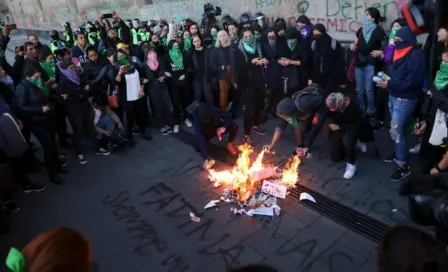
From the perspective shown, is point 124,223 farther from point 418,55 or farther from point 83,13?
point 83,13

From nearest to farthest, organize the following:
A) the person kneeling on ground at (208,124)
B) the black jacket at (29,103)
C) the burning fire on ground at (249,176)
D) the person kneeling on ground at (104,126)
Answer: the burning fire on ground at (249,176) → the black jacket at (29,103) → the person kneeling on ground at (208,124) → the person kneeling on ground at (104,126)

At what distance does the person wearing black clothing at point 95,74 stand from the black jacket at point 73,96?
30 centimetres

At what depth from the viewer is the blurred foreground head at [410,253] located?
1599mm

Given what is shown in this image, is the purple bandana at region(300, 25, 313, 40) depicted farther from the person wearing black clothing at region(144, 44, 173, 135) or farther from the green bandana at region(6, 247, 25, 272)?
the green bandana at region(6, 247, 25, 272)

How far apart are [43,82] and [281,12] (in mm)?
6149

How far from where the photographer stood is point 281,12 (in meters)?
9.23

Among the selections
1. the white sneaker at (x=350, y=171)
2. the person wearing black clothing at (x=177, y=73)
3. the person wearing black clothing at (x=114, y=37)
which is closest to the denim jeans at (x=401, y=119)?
the white sneaker at (x=350, y=171)

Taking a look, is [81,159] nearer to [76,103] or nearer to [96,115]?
[96,115]

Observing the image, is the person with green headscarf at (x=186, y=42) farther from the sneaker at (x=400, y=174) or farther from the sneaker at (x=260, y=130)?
the sneaker at (x=400, y=174)

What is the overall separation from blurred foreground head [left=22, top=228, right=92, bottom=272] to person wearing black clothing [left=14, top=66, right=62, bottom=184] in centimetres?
420

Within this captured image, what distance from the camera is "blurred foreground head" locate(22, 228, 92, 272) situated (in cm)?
167

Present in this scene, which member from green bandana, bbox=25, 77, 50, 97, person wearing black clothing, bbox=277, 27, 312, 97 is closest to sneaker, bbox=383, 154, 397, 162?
person wearing black clothing, bbox=277, 27, 312, 97

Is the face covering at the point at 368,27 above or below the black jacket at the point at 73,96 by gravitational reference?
above

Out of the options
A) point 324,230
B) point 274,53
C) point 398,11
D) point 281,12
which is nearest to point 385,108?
point 398,11
